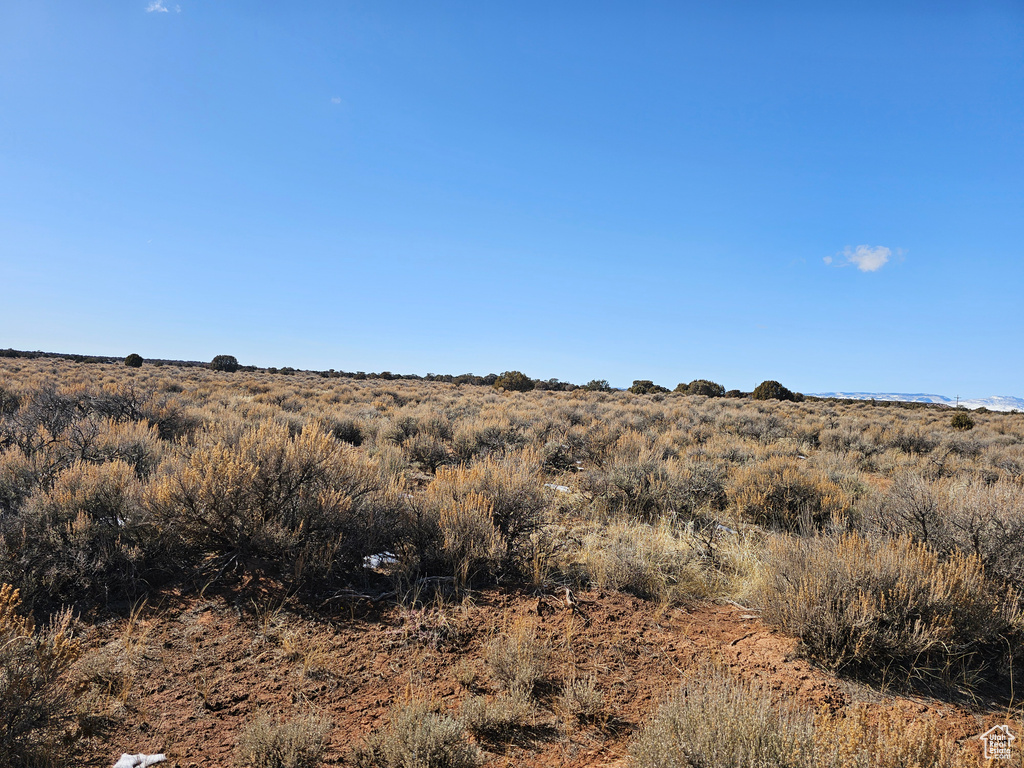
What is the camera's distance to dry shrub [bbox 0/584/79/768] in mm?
2195

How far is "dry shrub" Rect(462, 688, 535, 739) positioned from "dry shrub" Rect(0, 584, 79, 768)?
2124mm

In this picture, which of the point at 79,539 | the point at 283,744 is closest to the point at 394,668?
the point at 283,744

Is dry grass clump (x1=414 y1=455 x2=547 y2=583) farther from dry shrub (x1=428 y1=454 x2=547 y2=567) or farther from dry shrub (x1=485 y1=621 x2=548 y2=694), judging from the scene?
dry shrub (x1=485 y1=621 x2=548 y2=694)

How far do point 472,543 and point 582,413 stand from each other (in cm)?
1107

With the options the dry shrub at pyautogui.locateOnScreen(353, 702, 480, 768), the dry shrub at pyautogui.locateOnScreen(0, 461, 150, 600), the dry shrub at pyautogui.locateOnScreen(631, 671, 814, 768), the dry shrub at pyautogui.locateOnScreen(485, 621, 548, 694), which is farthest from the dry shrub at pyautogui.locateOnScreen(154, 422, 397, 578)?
the dry shrub at pyautogui.locateOnScreen(631, 671, 814, 768)

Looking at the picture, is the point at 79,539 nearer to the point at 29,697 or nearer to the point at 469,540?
the point at 29,697

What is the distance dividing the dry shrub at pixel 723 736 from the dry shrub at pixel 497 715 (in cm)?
75

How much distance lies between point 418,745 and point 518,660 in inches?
36.1

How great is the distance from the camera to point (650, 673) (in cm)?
332

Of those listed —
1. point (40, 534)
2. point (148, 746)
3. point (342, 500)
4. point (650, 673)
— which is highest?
point (342, 500)

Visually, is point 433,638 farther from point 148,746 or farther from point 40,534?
point 40,534

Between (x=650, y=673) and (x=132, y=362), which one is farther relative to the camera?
(x=132, y=362)

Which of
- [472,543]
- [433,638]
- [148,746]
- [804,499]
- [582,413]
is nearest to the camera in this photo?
[148,746]

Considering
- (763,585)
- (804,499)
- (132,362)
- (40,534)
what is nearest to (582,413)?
(804,499)
